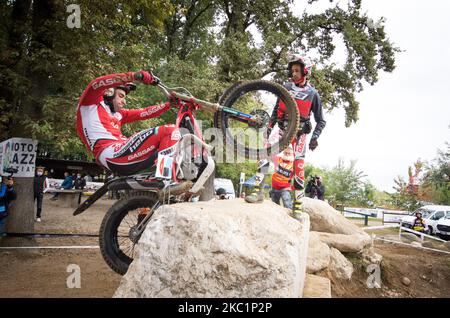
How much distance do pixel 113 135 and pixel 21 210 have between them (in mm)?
5129

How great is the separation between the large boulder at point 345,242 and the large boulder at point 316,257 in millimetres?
1101

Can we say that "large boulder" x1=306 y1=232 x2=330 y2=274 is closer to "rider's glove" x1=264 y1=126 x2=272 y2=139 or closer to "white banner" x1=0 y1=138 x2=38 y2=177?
"rider's glove" x1=264 y1=126 x2=272 y2=139

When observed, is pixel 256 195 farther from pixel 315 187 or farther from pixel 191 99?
pixel 315 187

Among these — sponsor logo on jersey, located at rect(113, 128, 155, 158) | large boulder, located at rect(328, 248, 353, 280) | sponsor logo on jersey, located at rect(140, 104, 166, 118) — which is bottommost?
large boulder, located at rect(328, 248, 353, 280)

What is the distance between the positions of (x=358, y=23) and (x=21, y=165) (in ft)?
58.2

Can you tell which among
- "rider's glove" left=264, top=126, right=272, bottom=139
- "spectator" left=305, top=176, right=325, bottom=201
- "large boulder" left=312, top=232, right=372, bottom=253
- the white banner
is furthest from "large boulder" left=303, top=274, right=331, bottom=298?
"spectator" left=305, top=176, right=325, bottom=201

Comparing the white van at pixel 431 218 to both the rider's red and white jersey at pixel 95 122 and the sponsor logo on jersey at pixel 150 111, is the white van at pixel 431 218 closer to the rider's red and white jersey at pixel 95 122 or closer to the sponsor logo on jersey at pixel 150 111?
the sponsor logo on jersey at pixel 150 111

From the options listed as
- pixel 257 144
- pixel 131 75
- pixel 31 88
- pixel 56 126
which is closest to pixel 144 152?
pixel 131 75

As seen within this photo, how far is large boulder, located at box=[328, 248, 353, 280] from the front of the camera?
6.05 m

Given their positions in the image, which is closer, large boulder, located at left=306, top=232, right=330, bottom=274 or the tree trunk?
large boulder, located at left=306, top=232, right=330, bottom=274

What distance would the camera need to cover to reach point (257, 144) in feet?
14.9

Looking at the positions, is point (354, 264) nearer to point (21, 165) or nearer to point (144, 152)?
point (144, 152)

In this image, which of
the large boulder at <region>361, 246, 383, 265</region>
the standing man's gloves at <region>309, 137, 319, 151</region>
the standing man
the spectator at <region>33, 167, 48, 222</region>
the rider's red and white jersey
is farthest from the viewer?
the spectator at <region>33, 167, 48, 222</region>

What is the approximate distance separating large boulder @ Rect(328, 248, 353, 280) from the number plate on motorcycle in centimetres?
401
